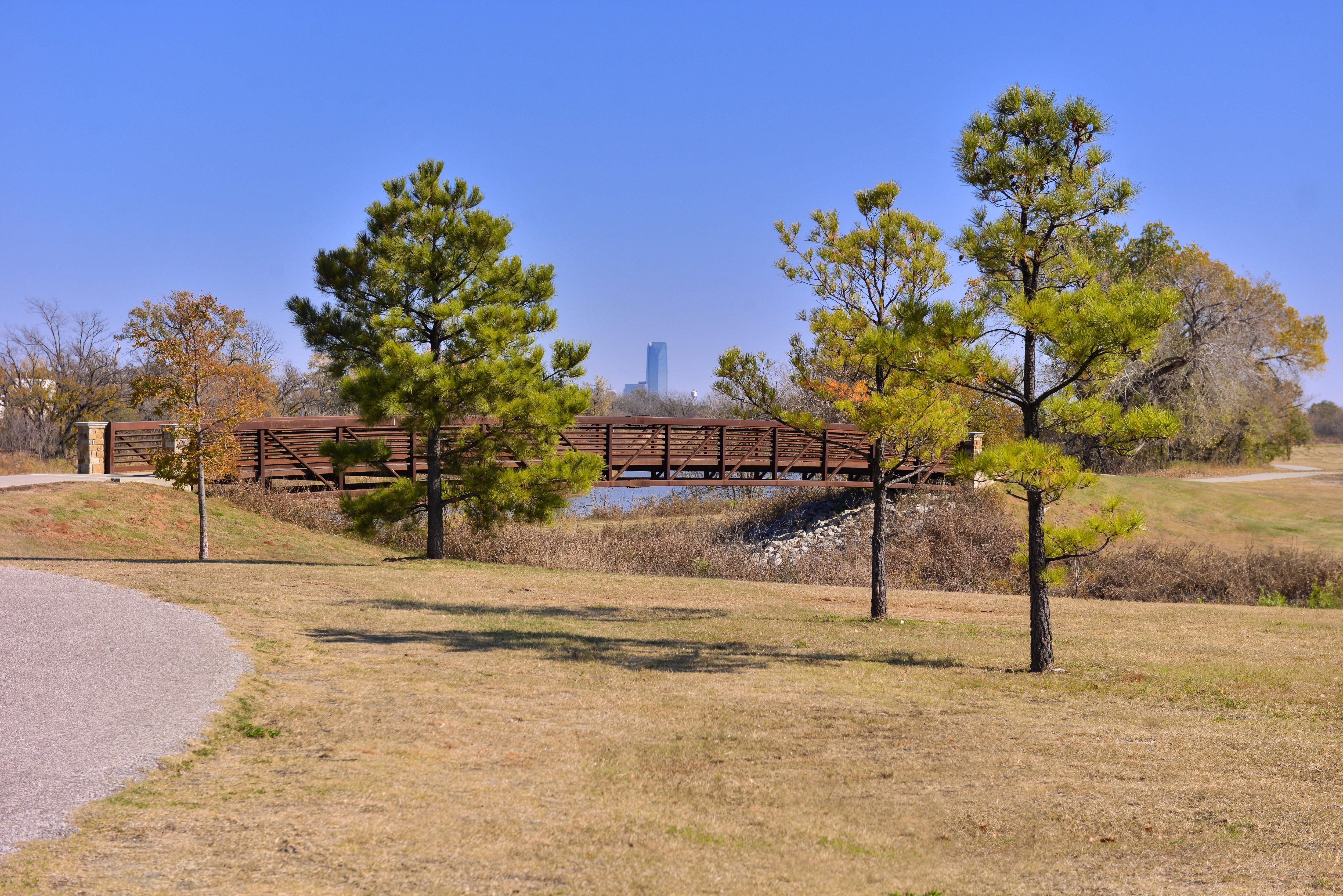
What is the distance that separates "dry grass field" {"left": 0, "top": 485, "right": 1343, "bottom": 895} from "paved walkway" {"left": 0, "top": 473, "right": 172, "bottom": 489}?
11.2m

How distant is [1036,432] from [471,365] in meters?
11.0

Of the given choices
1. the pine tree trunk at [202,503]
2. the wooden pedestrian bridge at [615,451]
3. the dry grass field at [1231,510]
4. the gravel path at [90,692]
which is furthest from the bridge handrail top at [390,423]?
the gravel path at [90,692]

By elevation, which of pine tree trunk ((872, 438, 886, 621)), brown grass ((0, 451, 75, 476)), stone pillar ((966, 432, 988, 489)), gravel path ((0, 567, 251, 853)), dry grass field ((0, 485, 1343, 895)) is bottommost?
dry grass field ((0, 485, 1343, 895))

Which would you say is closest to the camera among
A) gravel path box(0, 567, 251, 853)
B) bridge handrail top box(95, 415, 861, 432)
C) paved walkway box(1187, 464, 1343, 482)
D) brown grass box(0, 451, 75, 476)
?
gravel path box(0, 567, 251, 853)

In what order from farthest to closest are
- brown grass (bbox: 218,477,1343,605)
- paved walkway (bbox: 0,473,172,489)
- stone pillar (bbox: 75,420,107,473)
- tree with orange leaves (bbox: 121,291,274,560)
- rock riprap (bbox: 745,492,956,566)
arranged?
rock riprap (bbox: 745,492,956,566)
stone pillar (bbox: 75,420,107,473)
paved walkway (bbox: 0,473,172,489)
brown grass (bbox: 218,477,1343,605)
tree with orange leaves (bbox: 121,291,274,560)

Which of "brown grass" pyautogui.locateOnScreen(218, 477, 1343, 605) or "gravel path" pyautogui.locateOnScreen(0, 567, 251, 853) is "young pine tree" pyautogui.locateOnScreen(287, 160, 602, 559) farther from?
"gravel path" pyautogui.locateOnScreen(0, 567, 251, 853)

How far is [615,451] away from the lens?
29984 mm

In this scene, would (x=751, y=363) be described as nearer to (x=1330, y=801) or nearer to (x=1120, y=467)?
(x=1330, y=801)

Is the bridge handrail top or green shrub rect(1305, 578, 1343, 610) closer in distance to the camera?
green shrub rect(1305, 578, 1343, 610)

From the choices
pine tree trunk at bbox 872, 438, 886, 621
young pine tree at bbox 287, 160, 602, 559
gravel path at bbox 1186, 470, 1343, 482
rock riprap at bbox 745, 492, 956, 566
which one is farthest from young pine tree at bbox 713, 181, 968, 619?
gravel path at bbox 1186, 470, 1343, 482

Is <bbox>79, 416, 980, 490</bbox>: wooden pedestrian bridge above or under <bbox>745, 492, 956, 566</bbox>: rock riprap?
above

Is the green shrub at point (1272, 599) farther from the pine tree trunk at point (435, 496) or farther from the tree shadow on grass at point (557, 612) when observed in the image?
the pine tree trunk at point (435, 496)

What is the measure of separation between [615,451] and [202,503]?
1282 cm

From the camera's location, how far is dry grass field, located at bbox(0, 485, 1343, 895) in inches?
202
